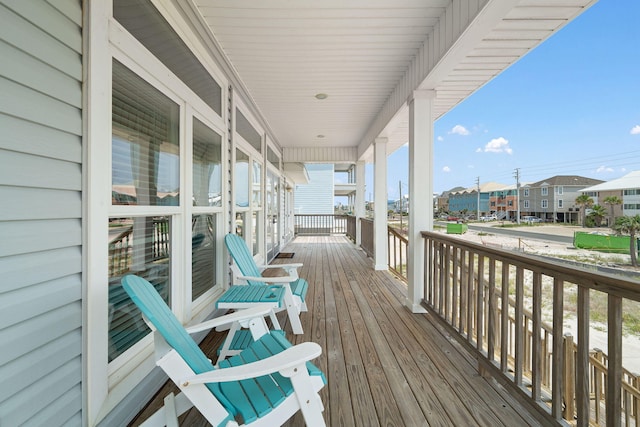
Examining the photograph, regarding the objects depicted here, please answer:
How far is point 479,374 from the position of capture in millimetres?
1985

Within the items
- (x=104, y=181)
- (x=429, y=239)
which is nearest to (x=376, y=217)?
(x=429, y=239)

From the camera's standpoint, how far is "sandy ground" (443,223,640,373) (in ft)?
4.57

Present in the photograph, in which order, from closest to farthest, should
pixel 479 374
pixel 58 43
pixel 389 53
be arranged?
pixel 58 43 → pixel 479 374 → pixel 389 53

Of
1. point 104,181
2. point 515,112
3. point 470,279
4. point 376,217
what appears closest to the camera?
point 104,181

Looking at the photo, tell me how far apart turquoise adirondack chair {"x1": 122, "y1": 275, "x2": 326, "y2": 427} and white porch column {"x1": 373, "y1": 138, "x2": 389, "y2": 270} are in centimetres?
428

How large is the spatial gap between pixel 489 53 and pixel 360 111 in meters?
2.30

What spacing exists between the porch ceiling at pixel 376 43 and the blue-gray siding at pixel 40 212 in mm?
1467

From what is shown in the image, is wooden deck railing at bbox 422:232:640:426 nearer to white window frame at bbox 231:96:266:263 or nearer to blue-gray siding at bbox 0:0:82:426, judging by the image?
blue-gray siding at bbox 0:0:82:426

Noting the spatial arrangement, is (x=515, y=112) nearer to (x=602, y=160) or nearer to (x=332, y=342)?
(x=602, y=160)

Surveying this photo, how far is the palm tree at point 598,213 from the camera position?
6.61ft

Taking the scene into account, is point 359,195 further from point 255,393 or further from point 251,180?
point 255,393

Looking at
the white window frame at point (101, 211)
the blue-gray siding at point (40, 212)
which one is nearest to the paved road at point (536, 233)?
the white window frame at point (101, 211)

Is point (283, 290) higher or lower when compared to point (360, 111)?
lower

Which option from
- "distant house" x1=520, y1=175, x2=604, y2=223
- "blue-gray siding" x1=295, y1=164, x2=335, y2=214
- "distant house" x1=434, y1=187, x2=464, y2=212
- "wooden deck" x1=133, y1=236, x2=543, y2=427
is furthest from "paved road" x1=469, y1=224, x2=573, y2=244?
"blue-gray siding" x1=295, y1=164, x2=335, y2=214
